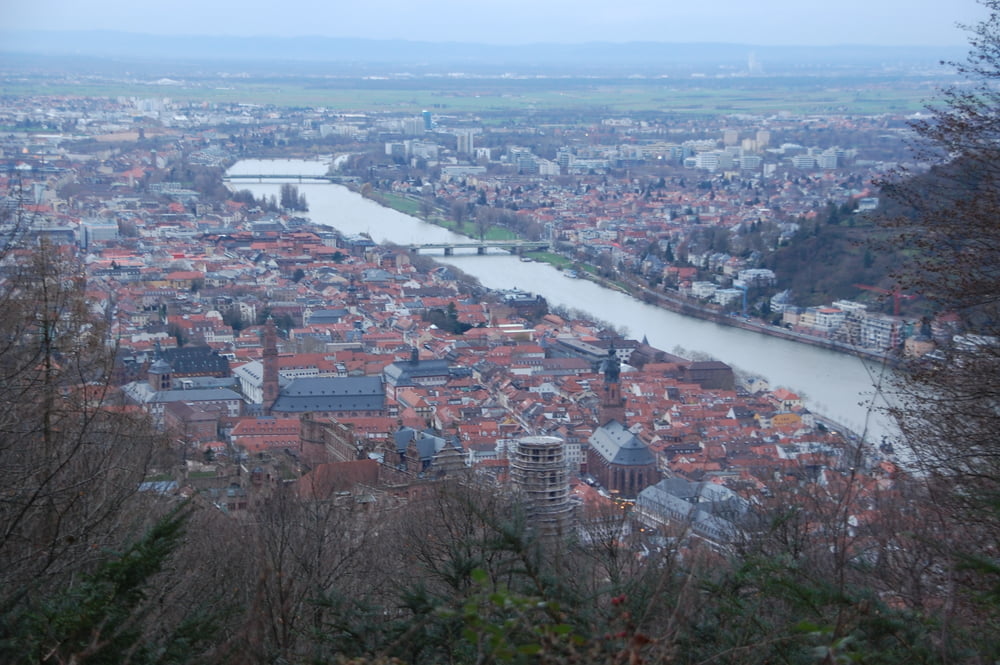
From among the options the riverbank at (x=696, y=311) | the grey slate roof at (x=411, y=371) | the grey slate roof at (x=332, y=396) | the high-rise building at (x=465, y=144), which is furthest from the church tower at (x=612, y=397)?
the high-rise building at (x=465, y=144)

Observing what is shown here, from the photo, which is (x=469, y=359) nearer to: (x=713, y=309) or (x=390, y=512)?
(x=713, y=309)

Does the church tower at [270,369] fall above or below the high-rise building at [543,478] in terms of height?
below

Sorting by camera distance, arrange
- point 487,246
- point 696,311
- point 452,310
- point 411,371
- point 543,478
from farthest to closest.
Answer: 1. point 487,246
2. point 696,311
3. point 452,310
4. point 411,371
5. point 543,478

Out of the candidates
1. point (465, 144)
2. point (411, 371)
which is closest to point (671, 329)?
point (411, 371)

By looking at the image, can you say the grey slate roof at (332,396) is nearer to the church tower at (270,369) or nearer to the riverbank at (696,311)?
the church tower at (270,369)

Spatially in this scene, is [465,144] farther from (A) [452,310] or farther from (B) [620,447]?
(B) [620,447]

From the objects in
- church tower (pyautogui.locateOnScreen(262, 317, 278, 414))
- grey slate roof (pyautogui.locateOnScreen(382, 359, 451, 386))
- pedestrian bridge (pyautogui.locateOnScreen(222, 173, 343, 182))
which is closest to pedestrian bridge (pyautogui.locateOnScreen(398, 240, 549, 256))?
grey slate roof (pyautogui.locateOnScreen(382, 359, 451, 386))

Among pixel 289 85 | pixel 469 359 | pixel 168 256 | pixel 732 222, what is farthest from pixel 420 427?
pixel 289 85
